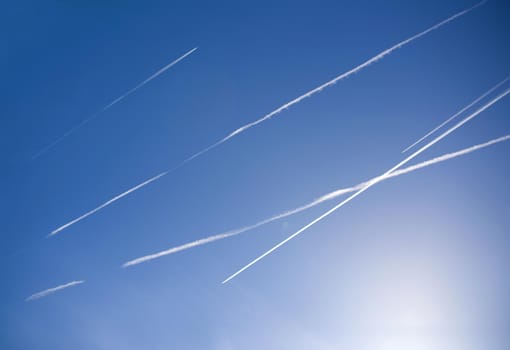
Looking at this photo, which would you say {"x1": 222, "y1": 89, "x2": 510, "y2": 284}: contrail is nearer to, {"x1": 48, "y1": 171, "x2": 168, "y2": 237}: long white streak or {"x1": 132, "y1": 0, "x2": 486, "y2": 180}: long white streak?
{"x1": 132, "y1": 0, "x2": 486, "y2": 180}: long white streak

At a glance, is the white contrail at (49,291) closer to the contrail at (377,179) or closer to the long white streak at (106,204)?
the long white streak at (106,204)

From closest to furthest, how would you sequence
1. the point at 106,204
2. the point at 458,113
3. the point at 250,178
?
the point at 458,113
the point at 250,178
the point at 106,204

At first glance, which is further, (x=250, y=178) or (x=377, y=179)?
(x=250, y=178)

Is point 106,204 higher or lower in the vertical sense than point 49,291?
higher

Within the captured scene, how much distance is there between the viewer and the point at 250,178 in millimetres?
2084

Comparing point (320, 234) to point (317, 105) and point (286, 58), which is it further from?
point (286, 58)

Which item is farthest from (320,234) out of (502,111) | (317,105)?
(502,111)

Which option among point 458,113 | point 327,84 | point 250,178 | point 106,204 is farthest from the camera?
point 106,204

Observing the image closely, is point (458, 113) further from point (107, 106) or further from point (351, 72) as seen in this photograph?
point (107, 106)

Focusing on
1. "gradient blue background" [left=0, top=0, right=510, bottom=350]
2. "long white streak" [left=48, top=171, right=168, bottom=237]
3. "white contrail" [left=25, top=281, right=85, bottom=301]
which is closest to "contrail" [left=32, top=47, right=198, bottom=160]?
"gradient blue background" [left=0, top=0, right=510, bottom=350]

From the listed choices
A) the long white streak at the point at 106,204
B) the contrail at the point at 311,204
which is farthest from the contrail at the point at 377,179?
the long white streak at the point at 106,204

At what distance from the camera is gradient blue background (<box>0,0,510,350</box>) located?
1.91m

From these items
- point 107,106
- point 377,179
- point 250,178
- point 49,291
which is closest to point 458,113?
point 377,179

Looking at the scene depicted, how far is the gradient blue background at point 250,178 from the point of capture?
1905 mm
